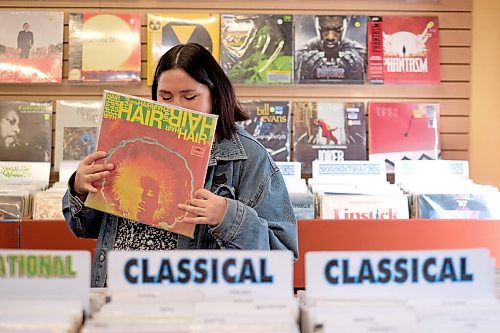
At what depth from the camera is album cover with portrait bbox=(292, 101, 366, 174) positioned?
135 inches

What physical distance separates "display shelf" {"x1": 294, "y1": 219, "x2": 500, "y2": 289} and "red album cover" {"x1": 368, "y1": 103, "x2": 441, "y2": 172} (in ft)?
2.38

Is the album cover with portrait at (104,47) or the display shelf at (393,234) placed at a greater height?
the album cover with portrait at (104,47)

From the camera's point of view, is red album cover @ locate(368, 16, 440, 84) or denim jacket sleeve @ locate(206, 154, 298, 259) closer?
denim jacket sleeve @ locate(206, 154, 298, 259)

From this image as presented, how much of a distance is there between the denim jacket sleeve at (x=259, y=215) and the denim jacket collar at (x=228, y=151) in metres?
0.03

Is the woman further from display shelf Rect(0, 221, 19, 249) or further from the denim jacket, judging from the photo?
display shelf Rect(0, 221, 19, 249)

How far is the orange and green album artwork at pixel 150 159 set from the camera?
154 centimetres

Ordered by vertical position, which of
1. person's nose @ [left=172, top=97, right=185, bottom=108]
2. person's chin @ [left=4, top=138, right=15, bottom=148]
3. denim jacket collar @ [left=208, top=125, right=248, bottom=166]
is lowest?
denim jacket collar @ [left=208, top=125, right=248, bottom=166]

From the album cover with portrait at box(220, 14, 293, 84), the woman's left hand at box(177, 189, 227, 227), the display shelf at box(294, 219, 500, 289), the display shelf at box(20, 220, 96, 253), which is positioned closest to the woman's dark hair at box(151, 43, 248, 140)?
the woman's left hand at box(177, 189, 227, 227)

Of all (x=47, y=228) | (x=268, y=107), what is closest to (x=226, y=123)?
(x=47, y=228)

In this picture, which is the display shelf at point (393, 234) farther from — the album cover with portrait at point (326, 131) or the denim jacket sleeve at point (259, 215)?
the denim jacket sleeve at point (259, 215)

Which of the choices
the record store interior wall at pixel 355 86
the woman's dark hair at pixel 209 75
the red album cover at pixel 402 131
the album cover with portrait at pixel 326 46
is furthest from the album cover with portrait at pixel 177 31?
the woman's dark hair at pixel 209 75

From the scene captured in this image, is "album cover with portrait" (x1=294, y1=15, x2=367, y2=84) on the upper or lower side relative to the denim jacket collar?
upper

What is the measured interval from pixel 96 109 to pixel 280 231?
2.10 meters

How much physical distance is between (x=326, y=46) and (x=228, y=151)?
1.94m
